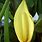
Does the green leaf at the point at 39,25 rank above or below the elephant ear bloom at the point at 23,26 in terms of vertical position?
below

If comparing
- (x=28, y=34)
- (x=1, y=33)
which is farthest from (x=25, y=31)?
(x=1, y=33)

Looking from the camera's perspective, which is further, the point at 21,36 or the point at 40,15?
the point at 40,15

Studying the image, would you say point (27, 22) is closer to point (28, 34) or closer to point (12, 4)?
point (28, 34)

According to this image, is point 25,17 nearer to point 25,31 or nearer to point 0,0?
point 25,31

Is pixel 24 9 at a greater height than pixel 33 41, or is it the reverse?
pixel 24 9

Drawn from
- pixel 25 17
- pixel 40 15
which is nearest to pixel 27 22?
pixel 25 17

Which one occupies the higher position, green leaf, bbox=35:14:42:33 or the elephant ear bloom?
the elephant ear bloom
